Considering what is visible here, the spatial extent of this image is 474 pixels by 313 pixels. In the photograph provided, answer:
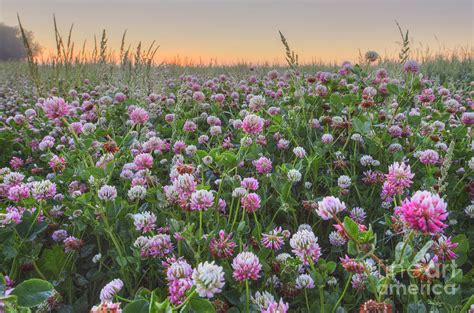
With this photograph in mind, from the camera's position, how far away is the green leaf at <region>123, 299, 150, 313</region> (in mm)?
901

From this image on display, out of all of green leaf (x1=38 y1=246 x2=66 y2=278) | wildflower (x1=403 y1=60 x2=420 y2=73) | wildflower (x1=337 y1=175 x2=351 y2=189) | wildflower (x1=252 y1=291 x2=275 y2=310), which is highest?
wildflower (x1=403 y1=60 x2=420 y2=73)

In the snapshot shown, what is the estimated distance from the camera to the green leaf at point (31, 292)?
2.96 ft

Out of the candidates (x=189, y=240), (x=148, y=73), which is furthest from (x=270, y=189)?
(x=148, y=73)

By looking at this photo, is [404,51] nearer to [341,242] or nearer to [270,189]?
[270,189]

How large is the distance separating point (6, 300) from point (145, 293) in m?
0.38

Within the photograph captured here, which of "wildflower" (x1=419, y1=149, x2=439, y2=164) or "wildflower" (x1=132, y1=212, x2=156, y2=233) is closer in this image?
"wildflower" (x1=132, y1=212, x2=156, y2=233)

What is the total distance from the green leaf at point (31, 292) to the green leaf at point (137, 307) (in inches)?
6.3

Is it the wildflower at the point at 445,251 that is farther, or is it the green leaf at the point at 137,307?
the wildflower at the point at 445,251

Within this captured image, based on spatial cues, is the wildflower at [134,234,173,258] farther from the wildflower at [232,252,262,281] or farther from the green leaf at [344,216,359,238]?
the green leaf at [344,216,359,238]

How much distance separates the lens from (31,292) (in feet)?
2.98

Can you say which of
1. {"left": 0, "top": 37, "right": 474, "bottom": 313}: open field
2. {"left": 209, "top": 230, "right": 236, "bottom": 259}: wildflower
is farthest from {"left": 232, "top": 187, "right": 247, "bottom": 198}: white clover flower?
{"left": 209, "top": 230, "right": 236, "bottom": 259}: wildflower

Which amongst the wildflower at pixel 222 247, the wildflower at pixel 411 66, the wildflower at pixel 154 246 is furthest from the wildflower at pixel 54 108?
the wildflower at pixel 411 66

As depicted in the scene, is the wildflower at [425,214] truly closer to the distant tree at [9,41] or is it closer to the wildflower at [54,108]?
the wildflower at [54,108]

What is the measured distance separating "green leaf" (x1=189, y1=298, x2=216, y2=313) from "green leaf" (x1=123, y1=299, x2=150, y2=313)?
0.31 ft
